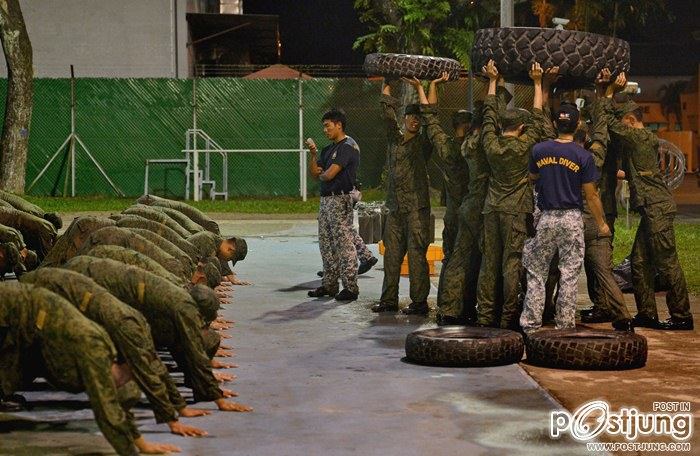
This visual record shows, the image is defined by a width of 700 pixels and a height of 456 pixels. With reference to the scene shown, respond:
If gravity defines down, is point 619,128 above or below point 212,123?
below

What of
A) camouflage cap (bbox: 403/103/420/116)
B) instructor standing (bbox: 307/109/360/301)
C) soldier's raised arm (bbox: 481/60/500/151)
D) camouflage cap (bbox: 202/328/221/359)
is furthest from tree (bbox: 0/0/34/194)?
camouflage cap (bbox: 202/328/221/359)

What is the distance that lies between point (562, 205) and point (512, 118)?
114 cm

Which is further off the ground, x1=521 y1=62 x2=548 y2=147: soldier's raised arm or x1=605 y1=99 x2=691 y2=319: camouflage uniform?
x1=521 y1=62 x2=548 y2=147: soldier's raised arm

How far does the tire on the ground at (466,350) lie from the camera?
10680 millimetres

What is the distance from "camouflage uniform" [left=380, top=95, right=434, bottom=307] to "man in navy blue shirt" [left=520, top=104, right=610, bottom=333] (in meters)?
2.27

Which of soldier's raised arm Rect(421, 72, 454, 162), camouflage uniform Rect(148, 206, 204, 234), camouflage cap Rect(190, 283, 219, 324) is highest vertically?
soldier's raised arm Rect(421, 72, 454, 162)

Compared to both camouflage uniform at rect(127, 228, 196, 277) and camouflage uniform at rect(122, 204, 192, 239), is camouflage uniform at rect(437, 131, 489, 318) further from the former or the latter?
camouflage uniform at rect(122, 204, 192, 239)

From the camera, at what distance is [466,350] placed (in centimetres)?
1068

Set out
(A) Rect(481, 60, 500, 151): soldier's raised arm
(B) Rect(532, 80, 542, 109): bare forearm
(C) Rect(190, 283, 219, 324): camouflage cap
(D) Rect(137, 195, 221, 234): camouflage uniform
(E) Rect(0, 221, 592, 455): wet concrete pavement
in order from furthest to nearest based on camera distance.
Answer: (D) Rect(137, 195, 221, 234): camouflage uniform → (B) Rect(532, 80, 542, 109): bare forearm → (A) Rect(481, 60, 500, 151): soldier's raised arm → (C) Rect(190, 283, 219, 324): camouflage cap → (E) Rect(0, 221, 592, 455): wet concrete pavement

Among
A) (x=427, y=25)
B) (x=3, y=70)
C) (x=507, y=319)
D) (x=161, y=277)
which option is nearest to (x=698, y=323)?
(x=507, y=319)

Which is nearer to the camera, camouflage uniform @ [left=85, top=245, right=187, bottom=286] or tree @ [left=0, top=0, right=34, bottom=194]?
camouflage uniform @ [left=85, top=245, right=187, bottom=286]

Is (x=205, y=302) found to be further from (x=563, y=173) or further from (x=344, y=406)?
(x=563, y=173)

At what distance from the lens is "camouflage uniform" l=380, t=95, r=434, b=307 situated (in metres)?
13.6

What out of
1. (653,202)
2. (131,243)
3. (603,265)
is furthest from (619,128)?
(131,243)
